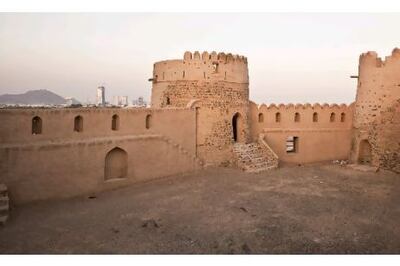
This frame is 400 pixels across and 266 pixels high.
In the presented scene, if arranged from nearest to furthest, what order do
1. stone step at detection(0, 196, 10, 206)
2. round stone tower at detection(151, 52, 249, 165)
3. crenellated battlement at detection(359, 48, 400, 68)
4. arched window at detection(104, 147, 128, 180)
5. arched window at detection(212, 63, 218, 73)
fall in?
stone step at detection(0, 196, 10, 206) < arched window at detection(104, 147, 128, 180) < crenellated battlement at detection(359, 48, 400, 68) < round stone tower at detection(151, 52, 249, 165) < arched window at detection(212, 63, 218, 73)

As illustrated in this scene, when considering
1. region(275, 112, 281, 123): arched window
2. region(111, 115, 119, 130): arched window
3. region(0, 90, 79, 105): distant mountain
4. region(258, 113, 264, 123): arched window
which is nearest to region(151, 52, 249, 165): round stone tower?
region(258, 113, 264, 123): arched window

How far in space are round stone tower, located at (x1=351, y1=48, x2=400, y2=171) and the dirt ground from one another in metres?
3.24

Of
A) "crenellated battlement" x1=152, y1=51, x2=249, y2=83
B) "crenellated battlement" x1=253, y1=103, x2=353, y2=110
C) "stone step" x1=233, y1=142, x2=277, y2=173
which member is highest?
"crenellated battlement" x1=152, y1=51, x2=249, y2=83

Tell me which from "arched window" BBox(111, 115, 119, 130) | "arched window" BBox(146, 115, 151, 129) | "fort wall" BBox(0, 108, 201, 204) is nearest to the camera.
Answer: "fort wall" BBox(0, 108, 201, 204)

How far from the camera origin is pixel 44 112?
1284 cm

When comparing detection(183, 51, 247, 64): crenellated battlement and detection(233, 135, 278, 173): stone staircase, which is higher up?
detection(183, 51, 247, 64): crenellated battlement

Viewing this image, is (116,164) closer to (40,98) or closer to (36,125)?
(36,125)

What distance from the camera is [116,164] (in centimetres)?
1531

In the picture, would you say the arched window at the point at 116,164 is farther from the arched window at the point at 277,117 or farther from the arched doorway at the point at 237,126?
the arched window at the point at 277,117

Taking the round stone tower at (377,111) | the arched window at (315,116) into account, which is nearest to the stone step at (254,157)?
the arched window at (315,116)

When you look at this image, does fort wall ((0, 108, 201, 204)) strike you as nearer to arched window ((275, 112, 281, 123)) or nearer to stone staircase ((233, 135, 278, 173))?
stone staircase ((233, 135, 278, 173))

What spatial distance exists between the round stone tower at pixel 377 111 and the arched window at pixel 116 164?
1398cm

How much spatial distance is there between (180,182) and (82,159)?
464 cm

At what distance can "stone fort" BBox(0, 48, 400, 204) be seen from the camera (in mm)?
12617
